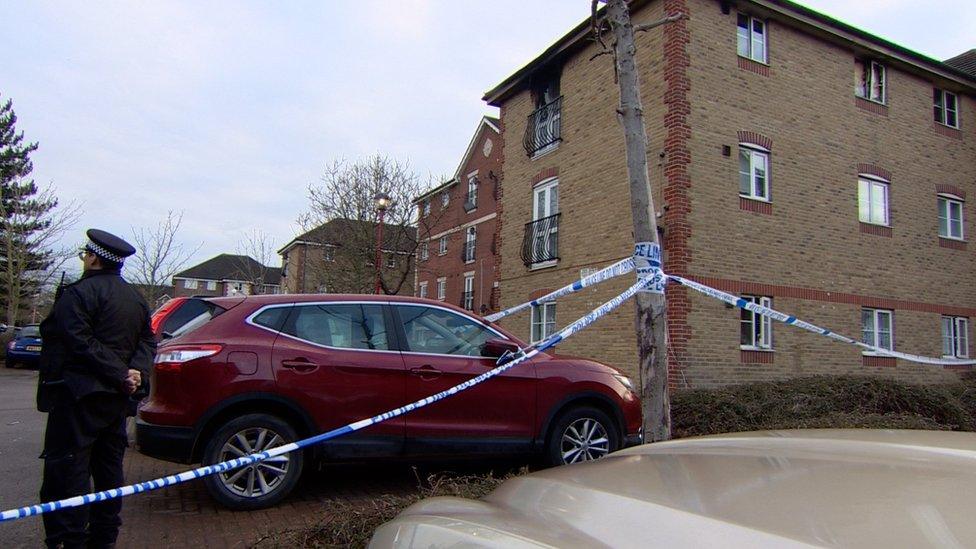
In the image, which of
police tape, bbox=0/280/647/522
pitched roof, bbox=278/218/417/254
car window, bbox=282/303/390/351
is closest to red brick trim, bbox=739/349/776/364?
police tape, bbox=0/280/647/522

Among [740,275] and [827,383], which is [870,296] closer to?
[740,275]

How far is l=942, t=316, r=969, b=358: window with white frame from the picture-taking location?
15.8 meters

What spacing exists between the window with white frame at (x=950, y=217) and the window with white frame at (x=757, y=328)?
664cm

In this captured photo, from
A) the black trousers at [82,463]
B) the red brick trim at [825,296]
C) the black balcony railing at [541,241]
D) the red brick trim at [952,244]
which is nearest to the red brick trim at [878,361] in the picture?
the red brick trim at [825,296]

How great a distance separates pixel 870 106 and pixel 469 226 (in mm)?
17604

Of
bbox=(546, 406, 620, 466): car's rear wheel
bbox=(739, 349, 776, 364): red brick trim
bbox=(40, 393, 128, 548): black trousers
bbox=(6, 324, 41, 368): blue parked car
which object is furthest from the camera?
bbox=(6, 324, 41, 368): blue parked car

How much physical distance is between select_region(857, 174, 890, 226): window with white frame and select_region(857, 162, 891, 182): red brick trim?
0.08m

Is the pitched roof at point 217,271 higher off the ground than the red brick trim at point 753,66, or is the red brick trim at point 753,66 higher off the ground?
the pitched roof at point 217,271

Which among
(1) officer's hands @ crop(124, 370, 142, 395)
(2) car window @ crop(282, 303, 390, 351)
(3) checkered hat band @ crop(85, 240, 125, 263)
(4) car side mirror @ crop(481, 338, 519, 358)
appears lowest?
(1) officer's hands @ crop(124, 370, 142, 395)

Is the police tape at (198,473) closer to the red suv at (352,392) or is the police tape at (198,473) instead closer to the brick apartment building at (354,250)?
the red suv at (352,392)

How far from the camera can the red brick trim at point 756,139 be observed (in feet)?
42.4

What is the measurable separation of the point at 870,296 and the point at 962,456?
47.5 ft

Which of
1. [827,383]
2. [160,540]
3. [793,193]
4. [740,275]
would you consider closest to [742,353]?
[740,275]

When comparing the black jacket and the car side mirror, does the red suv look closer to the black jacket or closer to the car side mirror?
the car side mirror
